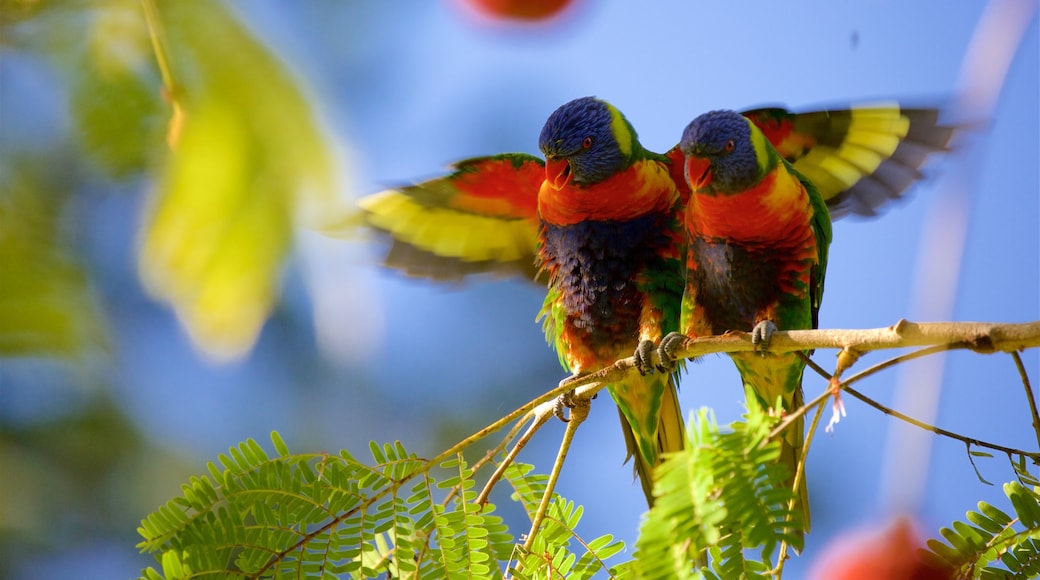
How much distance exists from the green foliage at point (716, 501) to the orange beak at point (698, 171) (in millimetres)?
627

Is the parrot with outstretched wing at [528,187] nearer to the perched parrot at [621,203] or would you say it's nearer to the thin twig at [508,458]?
the perched parrot at [621,203]

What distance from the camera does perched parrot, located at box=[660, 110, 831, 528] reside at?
141 cm

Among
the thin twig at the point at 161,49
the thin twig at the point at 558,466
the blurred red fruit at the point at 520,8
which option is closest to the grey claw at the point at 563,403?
the thin twig at the point at 558,466

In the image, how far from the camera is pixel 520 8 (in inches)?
38.7

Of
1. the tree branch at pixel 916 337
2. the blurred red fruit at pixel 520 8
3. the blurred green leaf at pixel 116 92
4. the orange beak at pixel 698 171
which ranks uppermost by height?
the blurred green leaf at pixel 116 92

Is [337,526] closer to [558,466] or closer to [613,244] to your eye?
[558,466]

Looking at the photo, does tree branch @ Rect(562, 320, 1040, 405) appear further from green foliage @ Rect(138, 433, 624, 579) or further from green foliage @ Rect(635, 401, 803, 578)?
green foliage @ Rect(138, 433, 624, 579)

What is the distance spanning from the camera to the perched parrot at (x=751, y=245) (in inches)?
55.4

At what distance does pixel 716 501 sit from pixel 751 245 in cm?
74

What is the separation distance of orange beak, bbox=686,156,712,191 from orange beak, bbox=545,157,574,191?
241 millimetres

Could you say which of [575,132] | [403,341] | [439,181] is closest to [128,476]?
[403,341]

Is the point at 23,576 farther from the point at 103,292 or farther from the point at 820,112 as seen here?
the point at 820,112

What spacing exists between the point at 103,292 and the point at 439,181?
3710 millimetres

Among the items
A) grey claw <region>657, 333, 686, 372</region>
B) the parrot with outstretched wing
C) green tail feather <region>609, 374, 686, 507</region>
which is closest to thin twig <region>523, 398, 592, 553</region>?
grey claw <region>657, 333, 686, 372</region>
